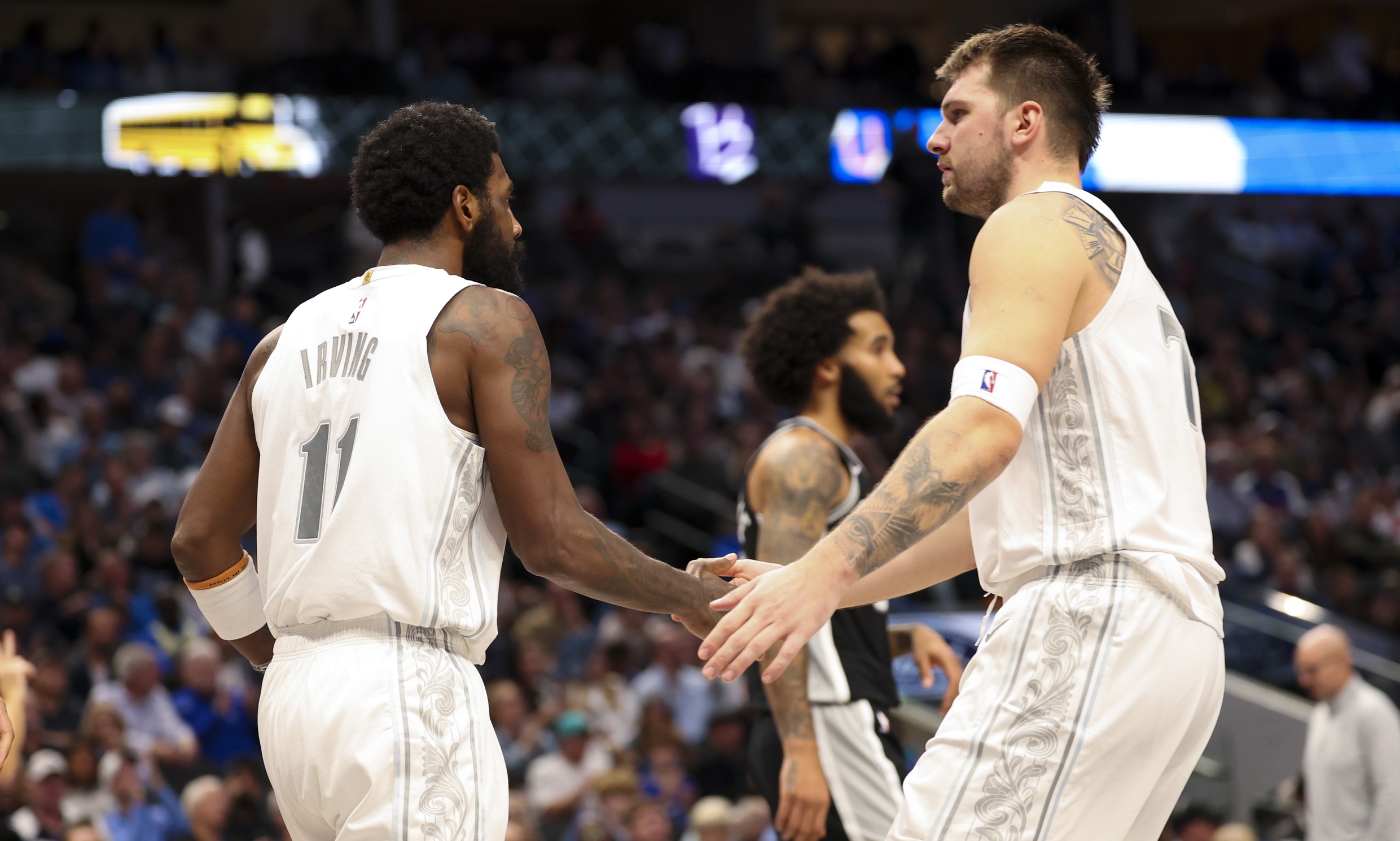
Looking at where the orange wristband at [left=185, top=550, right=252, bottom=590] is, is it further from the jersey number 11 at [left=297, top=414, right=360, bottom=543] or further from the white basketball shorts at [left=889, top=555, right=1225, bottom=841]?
the white basketball shorts at [left=889, top=555, right=1225, bottom=841]

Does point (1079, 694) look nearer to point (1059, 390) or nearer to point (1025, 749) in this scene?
point (1025, 749)

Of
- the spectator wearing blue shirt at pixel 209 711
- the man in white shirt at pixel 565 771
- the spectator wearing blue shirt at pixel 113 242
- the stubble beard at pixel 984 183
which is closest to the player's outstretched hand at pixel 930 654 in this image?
the stubble beard at pixel 984 183

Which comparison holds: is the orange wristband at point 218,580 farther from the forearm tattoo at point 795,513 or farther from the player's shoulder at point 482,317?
the forearm tattoo at point 795,513

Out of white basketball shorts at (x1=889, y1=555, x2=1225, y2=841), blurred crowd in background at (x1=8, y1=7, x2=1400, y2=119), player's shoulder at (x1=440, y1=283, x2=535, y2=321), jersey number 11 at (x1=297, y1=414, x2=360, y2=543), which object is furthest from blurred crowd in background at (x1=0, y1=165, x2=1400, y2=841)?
white basketball shorts at (x1=889, y1=555, x2=1225, y2=841)

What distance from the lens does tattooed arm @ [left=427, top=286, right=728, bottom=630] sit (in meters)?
2.90

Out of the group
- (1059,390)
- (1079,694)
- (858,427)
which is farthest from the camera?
(858,427)

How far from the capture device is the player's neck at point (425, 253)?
3127 mm

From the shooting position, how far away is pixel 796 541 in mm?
4445

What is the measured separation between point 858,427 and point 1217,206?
19.2 metres

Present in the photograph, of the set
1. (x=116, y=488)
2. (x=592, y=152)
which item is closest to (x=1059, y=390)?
(x=116, y=488)

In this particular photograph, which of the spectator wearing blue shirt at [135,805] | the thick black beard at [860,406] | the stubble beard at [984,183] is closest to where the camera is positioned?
the stubble beard at [984,183]

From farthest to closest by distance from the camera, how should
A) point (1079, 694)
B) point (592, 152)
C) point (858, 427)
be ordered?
point (592, 152)
point (858, 427)
point (1079, 694)

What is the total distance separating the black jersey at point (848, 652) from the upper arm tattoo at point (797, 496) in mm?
49

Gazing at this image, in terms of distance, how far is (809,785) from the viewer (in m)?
4.20
